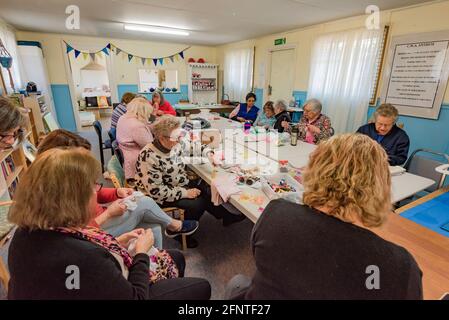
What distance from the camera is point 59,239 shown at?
674 mm

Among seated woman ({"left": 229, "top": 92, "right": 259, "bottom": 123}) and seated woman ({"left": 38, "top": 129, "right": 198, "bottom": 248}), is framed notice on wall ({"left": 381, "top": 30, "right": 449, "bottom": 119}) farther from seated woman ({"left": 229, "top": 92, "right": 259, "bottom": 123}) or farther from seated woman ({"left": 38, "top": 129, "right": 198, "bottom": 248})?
seated woman ({"left": 38, "top": 129, "right": 198, "bottom": 248})

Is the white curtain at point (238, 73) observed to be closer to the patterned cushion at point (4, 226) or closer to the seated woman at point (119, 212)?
the seated woman at point (119, 212)

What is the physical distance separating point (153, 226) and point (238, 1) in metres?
2.87

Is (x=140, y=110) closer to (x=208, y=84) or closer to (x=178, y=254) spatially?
(x=178, y=254)

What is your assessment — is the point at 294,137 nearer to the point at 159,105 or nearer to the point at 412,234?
the point at 412,234

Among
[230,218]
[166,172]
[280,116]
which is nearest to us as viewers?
[166,172]

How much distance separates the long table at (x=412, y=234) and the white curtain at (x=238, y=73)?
4.63 metres

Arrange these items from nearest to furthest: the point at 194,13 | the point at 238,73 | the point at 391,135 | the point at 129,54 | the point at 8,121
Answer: the point at 8,121 < the point at 391,135 < the point at 194,13 < the point at 129,54 < the point at 238,73

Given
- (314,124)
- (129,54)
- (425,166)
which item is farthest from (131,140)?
(129,54)

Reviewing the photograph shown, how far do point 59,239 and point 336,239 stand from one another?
0.79 metres

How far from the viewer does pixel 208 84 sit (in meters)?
7.33

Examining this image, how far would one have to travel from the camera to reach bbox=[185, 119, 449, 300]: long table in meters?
0.92
